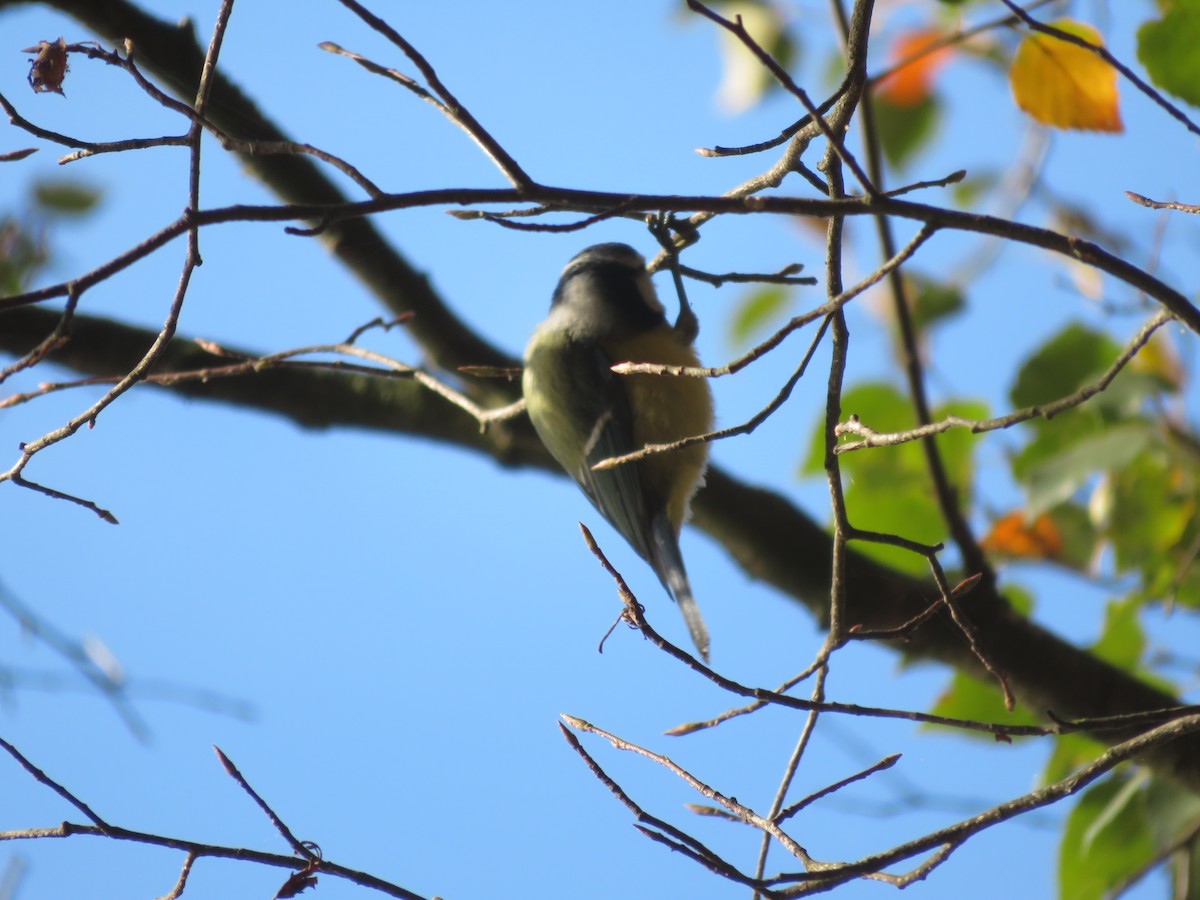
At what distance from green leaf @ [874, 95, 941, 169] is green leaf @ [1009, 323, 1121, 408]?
65 centimetres

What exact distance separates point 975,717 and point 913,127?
1.42 m

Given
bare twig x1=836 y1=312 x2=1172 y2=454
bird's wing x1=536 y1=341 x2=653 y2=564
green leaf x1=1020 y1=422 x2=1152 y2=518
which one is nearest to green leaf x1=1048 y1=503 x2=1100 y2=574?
green leaf x1=1020 y1=422 x2=1152 y2=518

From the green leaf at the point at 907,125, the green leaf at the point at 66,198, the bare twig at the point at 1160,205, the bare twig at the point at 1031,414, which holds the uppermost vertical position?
the green leaf at the point at 907,125

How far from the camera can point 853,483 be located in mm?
2566

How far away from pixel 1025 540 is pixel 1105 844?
875mm

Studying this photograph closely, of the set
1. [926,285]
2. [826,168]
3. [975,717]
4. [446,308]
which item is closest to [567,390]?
[446,308]

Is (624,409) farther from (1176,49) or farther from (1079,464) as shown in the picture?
(1176,49)

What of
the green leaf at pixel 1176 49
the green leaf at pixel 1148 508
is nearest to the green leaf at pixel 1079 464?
the green leaf at pixel 1148 508

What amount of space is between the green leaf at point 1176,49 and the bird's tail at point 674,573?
1.16 meters

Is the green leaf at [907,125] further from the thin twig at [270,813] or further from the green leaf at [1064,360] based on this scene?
the thin twig at [270,813]

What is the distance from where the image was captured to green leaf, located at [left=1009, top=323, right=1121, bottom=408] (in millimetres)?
2391

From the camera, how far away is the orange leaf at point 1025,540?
283 centimetres

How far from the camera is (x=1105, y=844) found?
2.14 m

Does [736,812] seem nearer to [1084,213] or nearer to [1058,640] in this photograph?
[1058,640]
